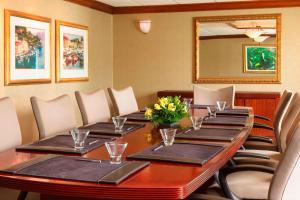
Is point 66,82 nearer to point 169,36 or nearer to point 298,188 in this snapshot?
point 169,36

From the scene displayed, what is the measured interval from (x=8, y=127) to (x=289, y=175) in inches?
66.8

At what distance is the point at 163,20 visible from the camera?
6.65 m

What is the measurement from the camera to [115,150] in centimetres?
181

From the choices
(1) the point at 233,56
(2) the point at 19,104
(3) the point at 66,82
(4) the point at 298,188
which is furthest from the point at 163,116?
(1) the point at 233,56

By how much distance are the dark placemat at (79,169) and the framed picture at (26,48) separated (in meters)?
2.65

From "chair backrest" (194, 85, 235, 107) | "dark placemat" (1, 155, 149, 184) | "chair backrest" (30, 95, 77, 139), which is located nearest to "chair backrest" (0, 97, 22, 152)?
"chair backrest" (30, 95, 77, 139)

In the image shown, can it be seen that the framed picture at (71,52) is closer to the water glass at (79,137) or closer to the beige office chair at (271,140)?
the beige office chair at (271,140)

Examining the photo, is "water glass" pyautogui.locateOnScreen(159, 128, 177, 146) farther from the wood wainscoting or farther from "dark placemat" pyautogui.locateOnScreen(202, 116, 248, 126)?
the wood wainscoting

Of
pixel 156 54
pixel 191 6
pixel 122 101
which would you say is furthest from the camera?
pixel 156 54

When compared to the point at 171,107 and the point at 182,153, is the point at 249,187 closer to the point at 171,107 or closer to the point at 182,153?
the point at 182,153

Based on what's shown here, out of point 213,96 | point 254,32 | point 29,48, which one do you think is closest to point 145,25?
point 254,32

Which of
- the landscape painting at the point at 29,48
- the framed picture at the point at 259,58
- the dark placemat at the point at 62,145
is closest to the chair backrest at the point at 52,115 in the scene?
the dark placemat at the point at 62,145

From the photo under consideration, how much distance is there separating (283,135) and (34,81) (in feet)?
9.12

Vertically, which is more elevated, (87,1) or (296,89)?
(87,1)
